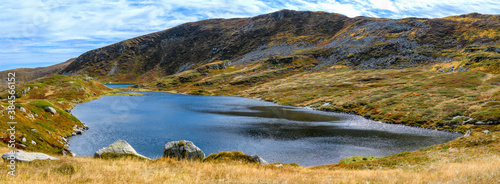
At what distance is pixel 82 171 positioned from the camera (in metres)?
13.7

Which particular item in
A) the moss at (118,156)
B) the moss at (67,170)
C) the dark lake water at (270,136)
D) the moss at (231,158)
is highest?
the moss at (67,170)

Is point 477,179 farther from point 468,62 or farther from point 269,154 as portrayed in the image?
point 468,62

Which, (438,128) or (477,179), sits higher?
(477,179)

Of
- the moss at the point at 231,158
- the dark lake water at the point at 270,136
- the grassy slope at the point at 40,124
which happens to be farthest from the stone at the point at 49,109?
the moss at the point at 231,158

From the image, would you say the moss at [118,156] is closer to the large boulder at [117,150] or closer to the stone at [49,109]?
the large boulder at [117,150]

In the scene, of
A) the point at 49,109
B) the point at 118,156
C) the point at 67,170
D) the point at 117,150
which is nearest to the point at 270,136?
the point at 117,150

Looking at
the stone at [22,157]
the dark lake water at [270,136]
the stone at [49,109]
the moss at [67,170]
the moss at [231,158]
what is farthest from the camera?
the stone at [49,109]

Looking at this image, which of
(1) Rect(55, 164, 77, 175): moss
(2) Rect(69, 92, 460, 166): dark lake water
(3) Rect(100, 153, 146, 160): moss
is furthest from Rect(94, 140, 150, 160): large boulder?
(2) Rect(69, 92, 460, 166): dark lake water

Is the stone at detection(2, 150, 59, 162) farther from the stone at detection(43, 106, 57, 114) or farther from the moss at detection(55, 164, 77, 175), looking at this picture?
the stone at detection(43, 106, 57, 114)

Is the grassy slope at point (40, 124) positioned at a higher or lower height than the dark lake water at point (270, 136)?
higher

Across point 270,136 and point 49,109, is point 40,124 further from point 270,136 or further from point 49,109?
point 270,136

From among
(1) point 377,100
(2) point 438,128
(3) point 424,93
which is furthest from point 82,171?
(3) point 424,93

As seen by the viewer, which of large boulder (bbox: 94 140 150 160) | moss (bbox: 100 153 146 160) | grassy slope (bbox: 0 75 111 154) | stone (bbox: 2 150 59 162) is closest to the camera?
stone (bbox: 2 150 59 162)

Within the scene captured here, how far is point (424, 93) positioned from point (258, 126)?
7793cm
